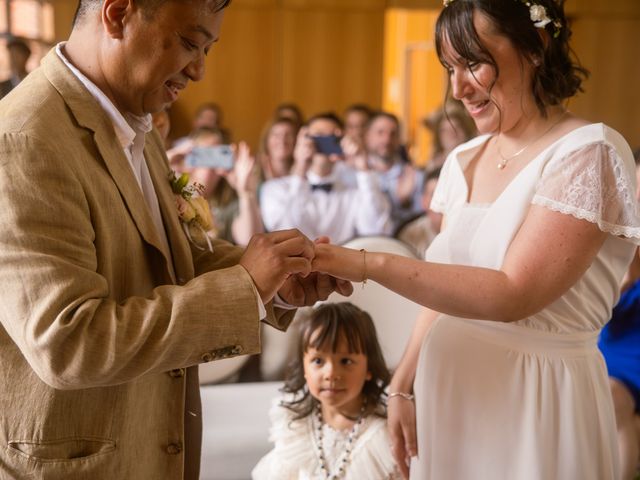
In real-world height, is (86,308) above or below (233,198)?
above

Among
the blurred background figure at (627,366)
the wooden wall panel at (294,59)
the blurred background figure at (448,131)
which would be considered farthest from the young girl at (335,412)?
the wooden wall panel at (294,59)

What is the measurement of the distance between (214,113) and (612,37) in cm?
523

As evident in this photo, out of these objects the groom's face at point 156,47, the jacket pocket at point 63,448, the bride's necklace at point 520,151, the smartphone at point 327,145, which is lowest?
the jacket pocket at point 63,448

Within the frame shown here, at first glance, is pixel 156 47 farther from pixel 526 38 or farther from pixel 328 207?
pixel 328 207

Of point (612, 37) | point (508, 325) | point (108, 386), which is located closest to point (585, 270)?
point (508, 325)

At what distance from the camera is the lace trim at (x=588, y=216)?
162 centimetres

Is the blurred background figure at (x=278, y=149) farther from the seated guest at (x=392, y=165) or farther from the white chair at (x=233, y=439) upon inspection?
the white chair at (x=233, y=439)

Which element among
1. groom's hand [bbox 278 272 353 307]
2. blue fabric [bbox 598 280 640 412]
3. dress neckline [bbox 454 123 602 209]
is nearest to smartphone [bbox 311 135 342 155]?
blue fabric [bbox 598 280 640 412]

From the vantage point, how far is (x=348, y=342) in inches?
109

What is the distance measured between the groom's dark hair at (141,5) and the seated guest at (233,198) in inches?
135

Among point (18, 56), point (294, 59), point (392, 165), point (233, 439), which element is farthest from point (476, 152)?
point (294, 59)

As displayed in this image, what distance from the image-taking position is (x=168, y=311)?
1337mm

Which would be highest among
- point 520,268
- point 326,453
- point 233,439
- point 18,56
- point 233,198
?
point 18,56

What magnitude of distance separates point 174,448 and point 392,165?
508 centimetres
